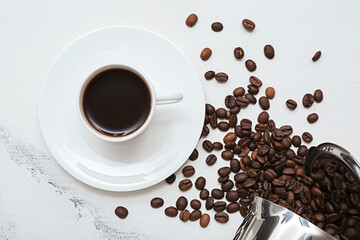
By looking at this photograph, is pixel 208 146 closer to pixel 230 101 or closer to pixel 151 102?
pixel 230 101

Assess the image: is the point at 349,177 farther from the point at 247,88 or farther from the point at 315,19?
the point at 315,19

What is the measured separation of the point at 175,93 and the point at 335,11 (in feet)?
2.02

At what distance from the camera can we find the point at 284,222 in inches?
44.3

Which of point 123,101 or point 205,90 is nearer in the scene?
point 123,101

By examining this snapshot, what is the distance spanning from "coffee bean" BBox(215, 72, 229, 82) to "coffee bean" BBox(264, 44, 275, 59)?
15 cm

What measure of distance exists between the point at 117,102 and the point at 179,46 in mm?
295

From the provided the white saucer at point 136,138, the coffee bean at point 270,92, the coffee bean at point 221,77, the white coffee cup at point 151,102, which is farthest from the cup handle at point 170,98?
the coffee bean at point 270,92

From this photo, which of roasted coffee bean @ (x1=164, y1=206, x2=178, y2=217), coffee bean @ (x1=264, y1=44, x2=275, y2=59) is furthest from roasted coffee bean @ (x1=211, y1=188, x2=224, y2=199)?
coffee bean @ (x1=264, y1=44, x2=275, y2=59)

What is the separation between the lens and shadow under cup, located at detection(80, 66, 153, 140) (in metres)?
1.28

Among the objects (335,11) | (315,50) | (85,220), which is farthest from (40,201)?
(335,11)

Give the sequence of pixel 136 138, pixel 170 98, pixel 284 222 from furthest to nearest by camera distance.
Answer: pixel 136 138
pixel 170 98
pixel 284 222

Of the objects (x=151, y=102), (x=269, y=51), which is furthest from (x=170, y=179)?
(x=269, y=51)

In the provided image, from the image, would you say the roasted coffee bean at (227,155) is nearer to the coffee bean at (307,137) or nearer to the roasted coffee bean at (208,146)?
the roasted coffee bean at (208,146)

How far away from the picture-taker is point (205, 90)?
1.43 meters
